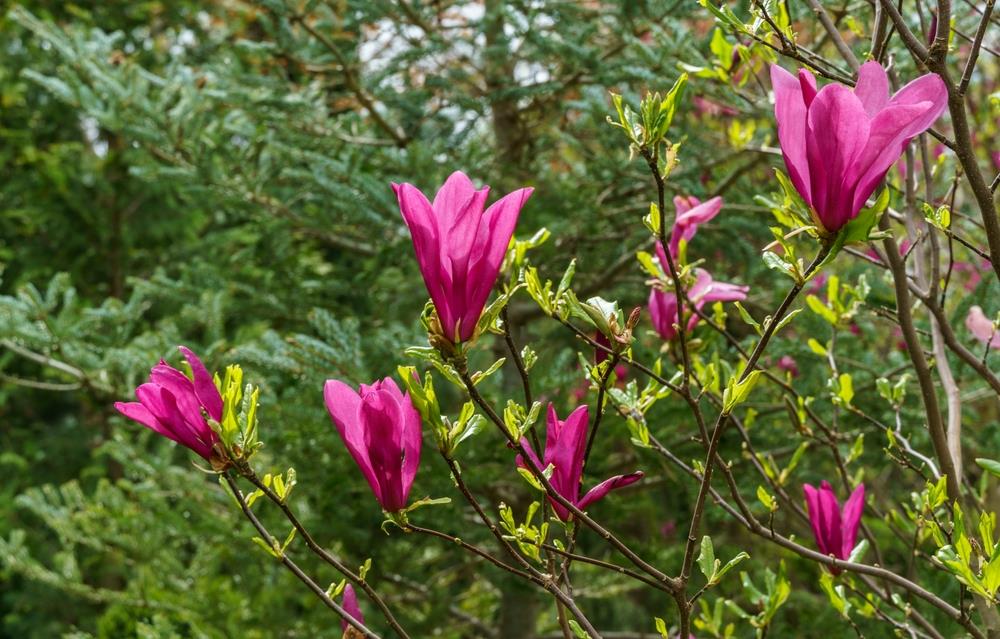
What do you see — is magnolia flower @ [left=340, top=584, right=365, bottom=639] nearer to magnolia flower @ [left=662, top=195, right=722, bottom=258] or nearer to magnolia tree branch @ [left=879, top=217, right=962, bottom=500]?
magnolia flower @ [left=662, top=195, right=722, bottom=258]

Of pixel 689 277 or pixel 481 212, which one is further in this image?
pixel 689 277

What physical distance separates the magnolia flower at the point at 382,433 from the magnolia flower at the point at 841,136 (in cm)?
34

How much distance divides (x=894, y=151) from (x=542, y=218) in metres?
1.69

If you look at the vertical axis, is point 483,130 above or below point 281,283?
above

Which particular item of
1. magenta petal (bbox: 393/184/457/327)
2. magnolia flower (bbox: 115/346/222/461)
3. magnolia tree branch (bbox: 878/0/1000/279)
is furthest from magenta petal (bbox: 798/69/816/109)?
magnolia flower (bbox: 115/346/222/461)

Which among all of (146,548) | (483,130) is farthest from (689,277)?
(483,130)

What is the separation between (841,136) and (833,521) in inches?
22.1

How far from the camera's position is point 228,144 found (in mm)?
2326

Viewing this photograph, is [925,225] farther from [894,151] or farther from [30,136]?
[30,136]

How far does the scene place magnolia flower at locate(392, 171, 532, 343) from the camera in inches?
25.1

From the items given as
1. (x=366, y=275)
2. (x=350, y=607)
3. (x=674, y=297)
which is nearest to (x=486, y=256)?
(x=350, y=607)

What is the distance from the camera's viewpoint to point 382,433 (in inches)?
27.9

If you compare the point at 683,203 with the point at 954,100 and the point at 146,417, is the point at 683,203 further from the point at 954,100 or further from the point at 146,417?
the point at 146,417

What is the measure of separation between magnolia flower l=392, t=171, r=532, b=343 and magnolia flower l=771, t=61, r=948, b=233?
0.61ft
